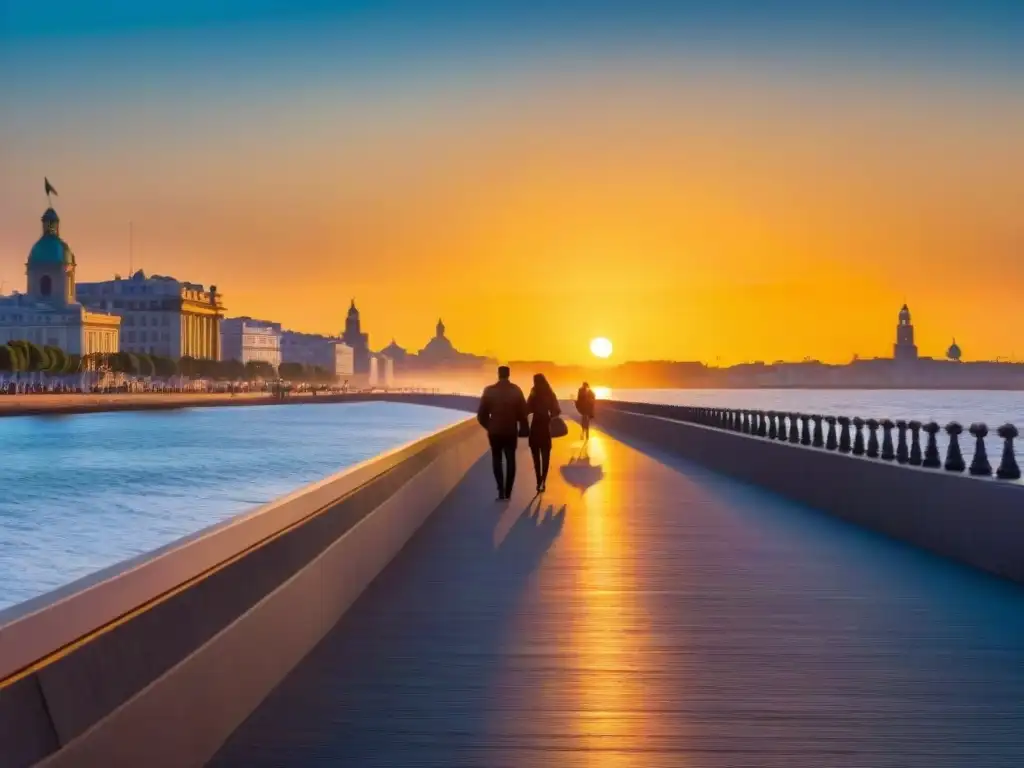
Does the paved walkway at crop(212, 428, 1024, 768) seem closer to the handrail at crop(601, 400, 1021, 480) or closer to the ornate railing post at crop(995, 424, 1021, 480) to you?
the ornate railing post at crop(995, 424, 1021, 480)

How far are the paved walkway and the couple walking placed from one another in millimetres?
4955

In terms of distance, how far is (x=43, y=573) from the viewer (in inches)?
1378

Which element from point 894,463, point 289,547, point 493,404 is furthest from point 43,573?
point 289,547

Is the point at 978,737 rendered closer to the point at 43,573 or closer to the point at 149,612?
the point at 149,612

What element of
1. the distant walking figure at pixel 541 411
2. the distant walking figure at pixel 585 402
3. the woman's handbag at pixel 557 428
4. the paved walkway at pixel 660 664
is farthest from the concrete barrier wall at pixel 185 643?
the distant walking figure at pixel 585 402

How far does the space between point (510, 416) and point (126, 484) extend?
50381 mm

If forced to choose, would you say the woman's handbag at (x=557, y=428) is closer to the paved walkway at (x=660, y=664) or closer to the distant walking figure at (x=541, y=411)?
the distant walking figure at (x=541, y=411)

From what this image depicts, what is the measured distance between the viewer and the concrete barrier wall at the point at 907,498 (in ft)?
46.3

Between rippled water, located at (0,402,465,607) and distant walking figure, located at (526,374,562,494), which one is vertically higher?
distant walking figure, located at (526,374,562,494)

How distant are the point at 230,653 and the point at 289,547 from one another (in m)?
2.06

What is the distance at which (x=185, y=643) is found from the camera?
256 inches

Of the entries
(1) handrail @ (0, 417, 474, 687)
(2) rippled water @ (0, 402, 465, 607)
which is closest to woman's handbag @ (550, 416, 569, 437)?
(2) rippled water @ (0, 402, 465, 607)

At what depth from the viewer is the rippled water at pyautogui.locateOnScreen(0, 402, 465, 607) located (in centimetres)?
3972

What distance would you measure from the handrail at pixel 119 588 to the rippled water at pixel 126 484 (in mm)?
14866
